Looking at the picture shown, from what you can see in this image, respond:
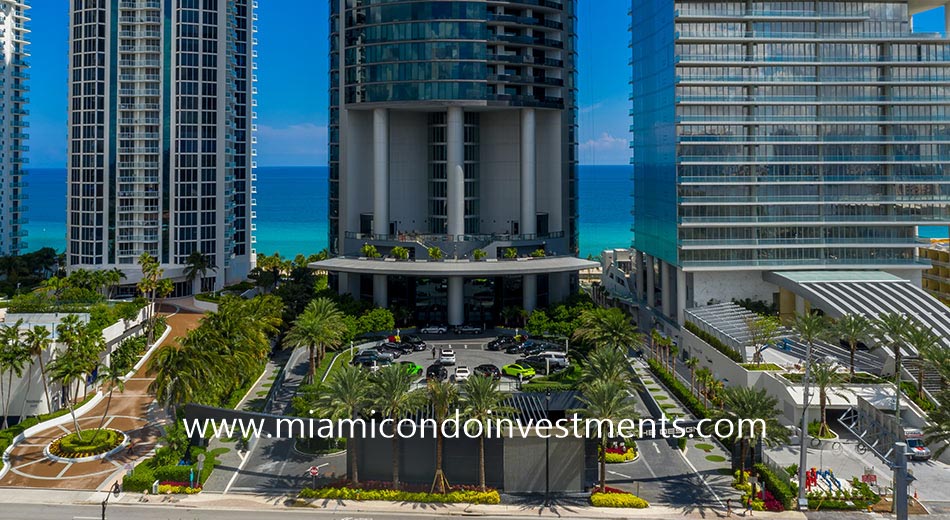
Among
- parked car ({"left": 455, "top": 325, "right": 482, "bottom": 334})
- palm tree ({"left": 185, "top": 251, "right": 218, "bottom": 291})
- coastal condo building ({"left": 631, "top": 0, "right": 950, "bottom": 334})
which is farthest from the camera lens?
palm tree ({"left": 185, "top": 251, "right": 218, "bottom": 291})

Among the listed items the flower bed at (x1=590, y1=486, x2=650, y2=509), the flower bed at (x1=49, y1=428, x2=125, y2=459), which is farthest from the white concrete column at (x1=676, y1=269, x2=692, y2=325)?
the flower bed at (x1=49, y1=428, x2=125, y2=459)

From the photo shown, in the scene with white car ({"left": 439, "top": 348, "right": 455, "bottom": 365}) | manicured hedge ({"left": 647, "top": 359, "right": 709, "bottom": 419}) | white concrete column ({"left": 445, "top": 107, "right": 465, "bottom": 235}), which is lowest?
manicured hedge ({"left": 647, "top": 359, "right": 709, "bottom": 419})

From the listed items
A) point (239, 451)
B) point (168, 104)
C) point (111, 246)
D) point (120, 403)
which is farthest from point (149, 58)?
point (239, 451)

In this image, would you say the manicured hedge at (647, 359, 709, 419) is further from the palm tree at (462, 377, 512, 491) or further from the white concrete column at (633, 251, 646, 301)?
the white concrete column at (633, 251, 646, 301)

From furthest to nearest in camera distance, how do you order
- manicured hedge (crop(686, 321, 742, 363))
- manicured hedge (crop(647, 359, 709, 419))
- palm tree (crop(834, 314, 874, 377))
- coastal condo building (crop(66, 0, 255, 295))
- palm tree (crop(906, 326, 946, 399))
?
coastal condo building (crop(66, 0, 255, 295)) → manicured hedge (crop(686, 321, 742, 363)) → palm tree (crop(834, 314, 874, 377)) → manicured hedge (crop(647, 359, 709, 419)) → palm tree (crop(906, 326, 946, 399))

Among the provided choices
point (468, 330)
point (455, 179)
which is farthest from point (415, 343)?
point (455, 179)

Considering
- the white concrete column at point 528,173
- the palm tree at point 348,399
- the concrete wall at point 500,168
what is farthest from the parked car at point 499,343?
the palm tree at point 348,399
